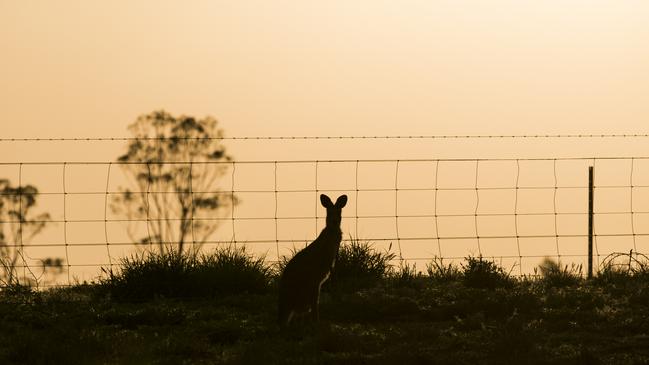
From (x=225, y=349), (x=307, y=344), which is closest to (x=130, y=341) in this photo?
(x=225, y=349)

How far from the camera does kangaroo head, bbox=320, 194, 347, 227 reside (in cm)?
1294

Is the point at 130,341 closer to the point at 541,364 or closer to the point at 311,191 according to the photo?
the point at 541,364

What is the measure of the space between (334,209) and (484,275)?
2.46 meters

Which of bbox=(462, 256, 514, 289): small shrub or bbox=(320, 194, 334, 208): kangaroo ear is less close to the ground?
bbox=(320, 194, 334, 208): kangaroo ear

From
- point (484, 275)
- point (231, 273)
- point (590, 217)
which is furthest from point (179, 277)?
point (590, 217)

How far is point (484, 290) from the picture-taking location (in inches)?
549

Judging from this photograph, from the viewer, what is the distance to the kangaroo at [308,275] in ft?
39.5

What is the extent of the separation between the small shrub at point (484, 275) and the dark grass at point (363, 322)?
0.07 feet

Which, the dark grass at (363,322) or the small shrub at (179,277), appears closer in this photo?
the dark grass at (363,322)

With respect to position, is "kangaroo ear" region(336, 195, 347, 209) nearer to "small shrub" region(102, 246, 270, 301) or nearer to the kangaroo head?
the kangaroo head

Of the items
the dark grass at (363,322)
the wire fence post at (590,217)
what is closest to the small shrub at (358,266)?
the dark grass at (363,322)

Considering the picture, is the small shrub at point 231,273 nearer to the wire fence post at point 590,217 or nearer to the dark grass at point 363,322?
the dark grass at point 363,322

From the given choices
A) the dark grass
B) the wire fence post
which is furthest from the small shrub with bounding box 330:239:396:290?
the wire fence post

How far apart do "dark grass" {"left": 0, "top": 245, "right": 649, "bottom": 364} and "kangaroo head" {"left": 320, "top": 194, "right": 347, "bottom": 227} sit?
2.88 ft
